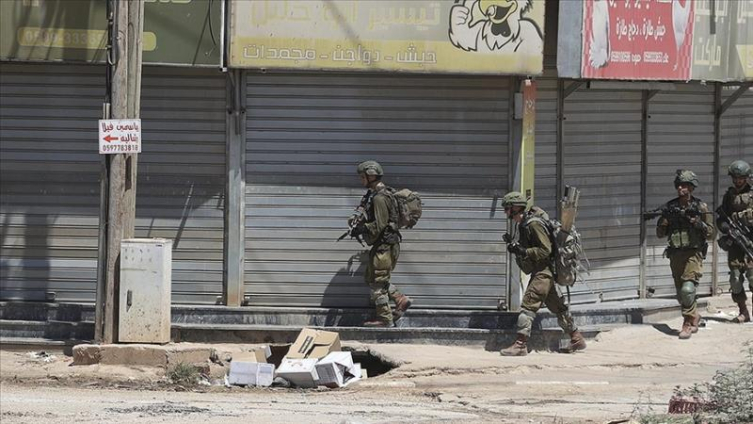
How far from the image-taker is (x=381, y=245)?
14.8m

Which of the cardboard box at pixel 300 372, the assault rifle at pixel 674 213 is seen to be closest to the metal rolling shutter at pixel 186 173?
the cardboard box at pixel 300 372

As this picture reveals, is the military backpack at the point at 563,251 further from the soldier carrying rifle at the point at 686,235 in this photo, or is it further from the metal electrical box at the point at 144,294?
the metal electrical box at the point at 144,294

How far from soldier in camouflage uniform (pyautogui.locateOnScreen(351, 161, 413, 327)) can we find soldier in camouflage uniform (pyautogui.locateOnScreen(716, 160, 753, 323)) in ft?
11.9

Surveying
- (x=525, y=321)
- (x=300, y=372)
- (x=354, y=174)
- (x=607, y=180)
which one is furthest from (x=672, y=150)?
(x=300, y=372)

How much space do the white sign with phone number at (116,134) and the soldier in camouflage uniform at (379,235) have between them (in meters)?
2.31

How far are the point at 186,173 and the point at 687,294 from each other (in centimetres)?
546

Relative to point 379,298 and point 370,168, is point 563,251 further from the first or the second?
point 370,168

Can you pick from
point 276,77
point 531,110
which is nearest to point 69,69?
point 276,77

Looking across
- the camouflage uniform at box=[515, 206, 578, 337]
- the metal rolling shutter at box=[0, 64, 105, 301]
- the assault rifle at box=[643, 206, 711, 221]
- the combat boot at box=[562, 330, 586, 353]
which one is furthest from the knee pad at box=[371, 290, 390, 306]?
the metal rolling shutter at box=[0, 64, 105, 301]

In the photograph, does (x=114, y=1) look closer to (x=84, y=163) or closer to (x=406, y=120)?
(x=84, y=163)

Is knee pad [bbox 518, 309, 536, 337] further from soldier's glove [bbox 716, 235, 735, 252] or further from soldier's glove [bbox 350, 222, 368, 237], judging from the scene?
soldier's glove [bbox 716, 235, 735, 252]

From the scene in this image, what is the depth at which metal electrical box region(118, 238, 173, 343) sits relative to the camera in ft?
46.3

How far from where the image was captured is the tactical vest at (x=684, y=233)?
15176 millimetres

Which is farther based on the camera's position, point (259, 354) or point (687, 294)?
point (687, 294)
